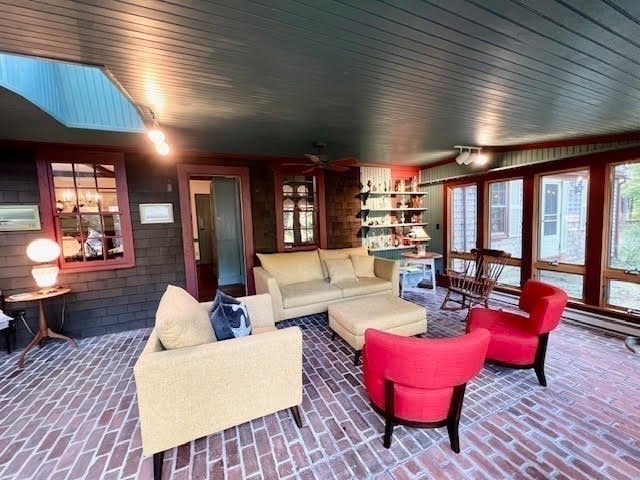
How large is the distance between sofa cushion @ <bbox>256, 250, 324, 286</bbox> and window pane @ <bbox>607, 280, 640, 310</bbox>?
3.75 meters

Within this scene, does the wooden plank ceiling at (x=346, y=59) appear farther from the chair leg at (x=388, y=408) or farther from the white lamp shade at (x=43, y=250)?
the chair leg at (x=388, y=408)

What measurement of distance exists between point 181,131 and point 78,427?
2.79 metres

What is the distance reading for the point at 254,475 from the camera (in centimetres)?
159

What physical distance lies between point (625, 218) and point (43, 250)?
22.3 feet

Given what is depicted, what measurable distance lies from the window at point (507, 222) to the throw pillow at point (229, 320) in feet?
14.4

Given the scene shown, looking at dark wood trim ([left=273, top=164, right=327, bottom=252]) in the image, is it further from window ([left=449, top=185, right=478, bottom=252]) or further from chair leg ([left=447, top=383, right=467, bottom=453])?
chair leg ([left=447, top=383, right=467, bottom=453])

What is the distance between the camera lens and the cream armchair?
5.08 ft

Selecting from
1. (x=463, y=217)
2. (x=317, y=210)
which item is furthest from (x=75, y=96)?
(x=463, y=217)

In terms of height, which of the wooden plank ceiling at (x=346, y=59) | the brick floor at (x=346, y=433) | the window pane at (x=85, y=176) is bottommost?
the brick floor at (x=346, y=433)

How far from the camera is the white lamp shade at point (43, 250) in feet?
10.1

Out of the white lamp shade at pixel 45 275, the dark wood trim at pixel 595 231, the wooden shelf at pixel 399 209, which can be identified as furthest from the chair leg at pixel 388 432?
the wooden shelf at pixel 399 209

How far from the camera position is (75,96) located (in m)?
2.69

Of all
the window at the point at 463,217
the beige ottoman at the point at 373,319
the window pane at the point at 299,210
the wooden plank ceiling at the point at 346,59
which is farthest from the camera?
the window at the point at 463,217

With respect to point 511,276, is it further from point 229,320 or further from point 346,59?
point 229,320
